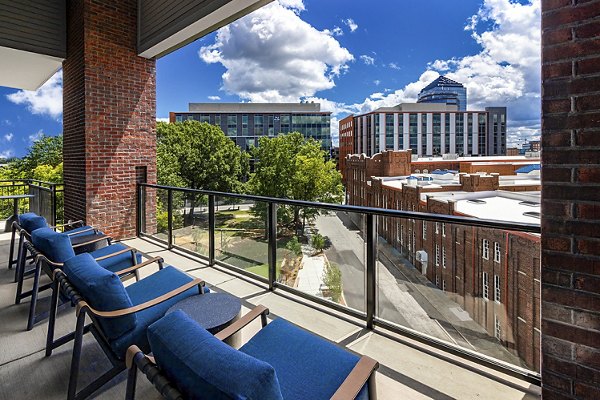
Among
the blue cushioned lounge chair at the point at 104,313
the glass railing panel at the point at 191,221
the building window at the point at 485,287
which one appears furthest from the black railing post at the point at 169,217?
the building window at the point at 485,287

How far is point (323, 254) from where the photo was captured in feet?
11.1

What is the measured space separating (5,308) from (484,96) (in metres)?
97.2

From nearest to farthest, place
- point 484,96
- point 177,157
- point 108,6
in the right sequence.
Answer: point 108,6 → point 177,157 → point 484,96

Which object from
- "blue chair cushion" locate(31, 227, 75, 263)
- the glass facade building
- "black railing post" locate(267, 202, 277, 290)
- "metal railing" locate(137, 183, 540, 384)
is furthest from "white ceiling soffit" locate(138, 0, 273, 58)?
the glass facade building

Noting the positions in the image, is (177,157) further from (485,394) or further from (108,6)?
(485,394)

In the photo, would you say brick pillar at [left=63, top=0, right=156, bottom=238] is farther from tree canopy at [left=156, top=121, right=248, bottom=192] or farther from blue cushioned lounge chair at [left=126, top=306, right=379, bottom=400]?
tree canopy at [left=156, top=121, right=248, bottom=192]

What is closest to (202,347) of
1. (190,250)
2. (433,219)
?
(433,219)

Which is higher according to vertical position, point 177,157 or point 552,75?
point 177,157

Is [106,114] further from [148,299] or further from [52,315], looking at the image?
[148,299]

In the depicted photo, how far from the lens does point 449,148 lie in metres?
65.5

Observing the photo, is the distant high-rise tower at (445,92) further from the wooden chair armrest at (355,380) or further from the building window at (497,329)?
the wooden chair armrest at (355,380)

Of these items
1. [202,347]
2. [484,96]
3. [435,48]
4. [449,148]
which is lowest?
[202,347]

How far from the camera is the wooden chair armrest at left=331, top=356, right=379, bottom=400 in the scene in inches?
47.4

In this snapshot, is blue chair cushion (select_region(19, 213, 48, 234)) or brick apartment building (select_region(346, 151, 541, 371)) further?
blue chair cushion (select_region(19, 213, 48, 234))
